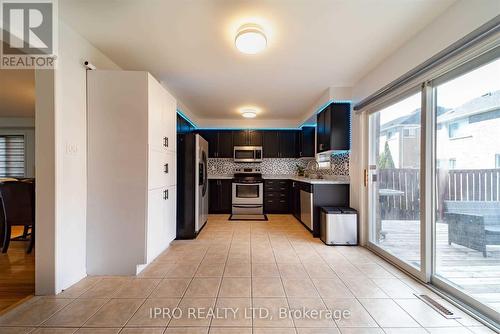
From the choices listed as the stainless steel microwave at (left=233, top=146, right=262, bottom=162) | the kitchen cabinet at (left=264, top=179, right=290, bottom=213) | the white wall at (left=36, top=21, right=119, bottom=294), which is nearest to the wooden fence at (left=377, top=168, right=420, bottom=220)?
the kitchen cabinet at (left=264, top=179, right=290, bottom=213)

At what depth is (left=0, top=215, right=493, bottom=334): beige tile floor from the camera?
1.61m

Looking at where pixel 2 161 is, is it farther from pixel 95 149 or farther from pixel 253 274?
pixel 253 274

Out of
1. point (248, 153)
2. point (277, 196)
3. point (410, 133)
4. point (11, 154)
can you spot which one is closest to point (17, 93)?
point (11, 154)

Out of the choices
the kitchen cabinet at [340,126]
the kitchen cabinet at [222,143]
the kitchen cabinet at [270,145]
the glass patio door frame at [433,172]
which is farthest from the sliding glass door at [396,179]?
the kitchen cabinet at [222,143]

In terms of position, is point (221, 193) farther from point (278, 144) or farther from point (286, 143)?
point (286, 143)

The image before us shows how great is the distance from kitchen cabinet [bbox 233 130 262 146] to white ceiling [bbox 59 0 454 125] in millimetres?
2498

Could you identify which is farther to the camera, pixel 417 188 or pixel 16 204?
pixel 16 204

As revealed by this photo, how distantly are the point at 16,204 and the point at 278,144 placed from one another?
5.00m

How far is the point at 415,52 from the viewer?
2.27 m

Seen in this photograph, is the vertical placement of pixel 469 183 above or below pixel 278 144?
below

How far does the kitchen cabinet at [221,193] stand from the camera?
5.75 metres

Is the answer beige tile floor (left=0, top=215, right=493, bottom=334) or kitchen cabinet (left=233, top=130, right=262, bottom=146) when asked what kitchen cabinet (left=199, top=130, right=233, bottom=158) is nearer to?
kitchen cabinet (left=233, top=130, right=262, bottom=146)

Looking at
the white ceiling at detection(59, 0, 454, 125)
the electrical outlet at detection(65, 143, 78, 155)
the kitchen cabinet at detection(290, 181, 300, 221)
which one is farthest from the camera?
the kitchen cabinet at detection(290, 181, 300, 221)

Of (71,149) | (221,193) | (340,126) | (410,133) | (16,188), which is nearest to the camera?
(71,149)
